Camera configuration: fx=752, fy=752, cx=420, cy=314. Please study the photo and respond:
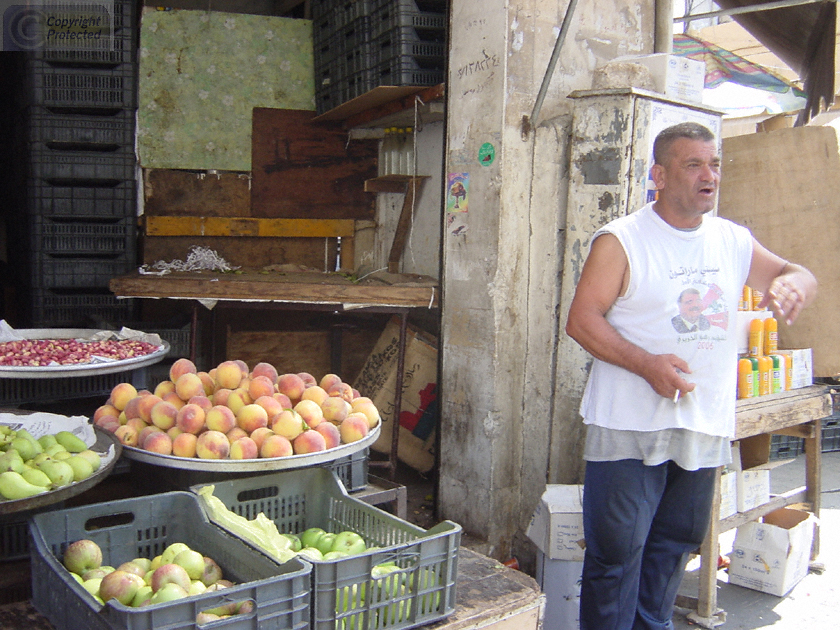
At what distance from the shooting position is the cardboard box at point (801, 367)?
395cm

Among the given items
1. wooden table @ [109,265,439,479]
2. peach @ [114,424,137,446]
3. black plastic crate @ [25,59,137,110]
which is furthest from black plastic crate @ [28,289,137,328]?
peach @ [114,424,137,446]

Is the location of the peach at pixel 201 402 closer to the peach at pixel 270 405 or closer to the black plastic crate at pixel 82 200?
the peach at pixel 270 405

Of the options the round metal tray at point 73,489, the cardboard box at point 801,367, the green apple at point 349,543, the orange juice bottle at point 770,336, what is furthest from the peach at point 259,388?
the cardboard box at point 801,367

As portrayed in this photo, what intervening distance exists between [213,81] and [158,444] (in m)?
4.48

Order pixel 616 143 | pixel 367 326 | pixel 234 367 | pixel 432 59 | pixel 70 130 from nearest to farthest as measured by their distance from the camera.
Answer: pixel 234 367, pixel 616 143, pixel 432 59, pixel 70 130, pixel 367 326

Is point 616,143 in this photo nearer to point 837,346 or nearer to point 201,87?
point 837,346

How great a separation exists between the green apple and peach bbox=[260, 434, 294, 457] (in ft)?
1.15

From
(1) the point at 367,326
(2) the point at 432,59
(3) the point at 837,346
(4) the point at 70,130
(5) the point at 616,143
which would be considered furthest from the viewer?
(1) the point at 367,326

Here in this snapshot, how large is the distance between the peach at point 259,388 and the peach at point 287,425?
172 millimetres

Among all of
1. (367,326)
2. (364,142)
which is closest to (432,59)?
(364,142)

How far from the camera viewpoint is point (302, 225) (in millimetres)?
6191

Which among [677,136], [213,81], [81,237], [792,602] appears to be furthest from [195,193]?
[792,602]

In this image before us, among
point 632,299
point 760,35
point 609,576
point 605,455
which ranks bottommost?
point 609,576

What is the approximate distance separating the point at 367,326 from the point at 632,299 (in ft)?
12.1
